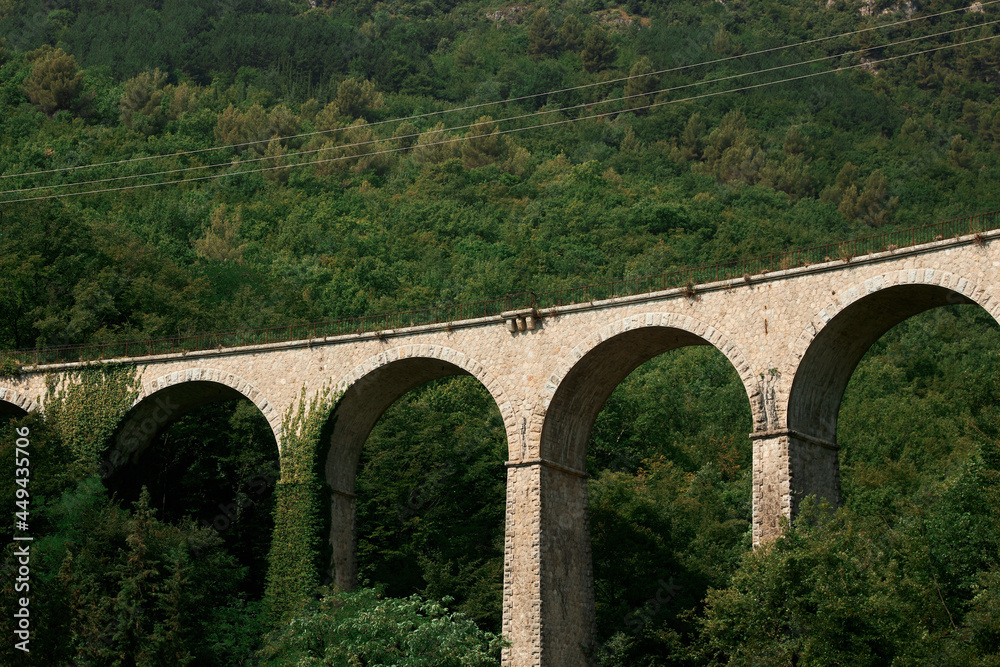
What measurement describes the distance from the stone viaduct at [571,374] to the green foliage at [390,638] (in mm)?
2264

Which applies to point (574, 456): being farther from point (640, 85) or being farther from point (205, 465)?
point (640, 85)

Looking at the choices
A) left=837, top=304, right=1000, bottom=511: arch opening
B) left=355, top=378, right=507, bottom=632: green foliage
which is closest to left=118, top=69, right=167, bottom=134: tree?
left=355, top=378, right=507, bottom=632: green foliage

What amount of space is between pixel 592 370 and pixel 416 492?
1149 cm

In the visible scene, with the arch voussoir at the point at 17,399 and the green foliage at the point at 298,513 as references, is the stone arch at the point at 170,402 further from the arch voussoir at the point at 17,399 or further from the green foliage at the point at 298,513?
the arch voussoir at the point at 17,399

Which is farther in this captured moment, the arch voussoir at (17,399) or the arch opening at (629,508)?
the arch voussoir at (17,399)

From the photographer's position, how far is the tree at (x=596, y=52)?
4018 inches

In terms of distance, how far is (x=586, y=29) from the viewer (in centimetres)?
10700

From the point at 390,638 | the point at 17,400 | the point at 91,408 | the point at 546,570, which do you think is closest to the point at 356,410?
the point at 546,570

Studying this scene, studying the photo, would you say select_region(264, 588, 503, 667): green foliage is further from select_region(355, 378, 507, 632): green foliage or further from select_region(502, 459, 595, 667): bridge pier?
select_region(355, 378, 507, 632): green foliage

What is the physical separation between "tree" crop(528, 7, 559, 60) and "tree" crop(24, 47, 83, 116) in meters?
42.2

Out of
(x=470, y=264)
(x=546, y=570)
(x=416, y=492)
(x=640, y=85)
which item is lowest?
(x=546, y=570)

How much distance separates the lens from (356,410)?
35.2m

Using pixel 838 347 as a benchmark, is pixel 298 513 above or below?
below

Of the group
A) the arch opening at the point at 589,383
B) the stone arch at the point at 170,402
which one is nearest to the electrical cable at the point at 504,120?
the stone arch at the point at 170,402
